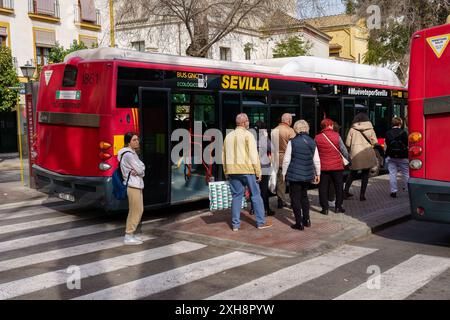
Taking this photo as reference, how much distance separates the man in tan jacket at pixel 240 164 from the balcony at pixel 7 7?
2428 centimetres

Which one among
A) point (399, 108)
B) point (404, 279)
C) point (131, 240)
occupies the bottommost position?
point (404, 279)

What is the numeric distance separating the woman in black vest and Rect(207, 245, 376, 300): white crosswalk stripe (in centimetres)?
118

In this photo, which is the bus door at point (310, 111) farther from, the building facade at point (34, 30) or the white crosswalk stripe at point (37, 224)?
the building facade at point (34, 30)

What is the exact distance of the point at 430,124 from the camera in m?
6.77

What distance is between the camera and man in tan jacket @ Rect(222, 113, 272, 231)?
793cm

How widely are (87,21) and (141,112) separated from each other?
1035 inches

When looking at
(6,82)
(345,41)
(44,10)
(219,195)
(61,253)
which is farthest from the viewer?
(345,41)

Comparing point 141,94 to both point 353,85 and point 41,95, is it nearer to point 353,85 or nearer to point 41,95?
point 41,95

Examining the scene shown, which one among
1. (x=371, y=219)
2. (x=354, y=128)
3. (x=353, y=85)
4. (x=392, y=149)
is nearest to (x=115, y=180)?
(x=371, y=219)

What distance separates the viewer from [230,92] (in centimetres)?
1040

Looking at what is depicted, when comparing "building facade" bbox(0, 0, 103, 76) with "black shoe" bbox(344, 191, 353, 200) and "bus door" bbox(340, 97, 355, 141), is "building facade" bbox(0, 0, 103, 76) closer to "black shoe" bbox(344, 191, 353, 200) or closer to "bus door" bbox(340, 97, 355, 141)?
"bus door" bbox(340, 97, 355, 141)

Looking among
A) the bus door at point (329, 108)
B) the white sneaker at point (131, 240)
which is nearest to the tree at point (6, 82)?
the bus door at point (329, 108)

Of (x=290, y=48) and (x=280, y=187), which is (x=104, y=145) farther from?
(x=290, y=48)

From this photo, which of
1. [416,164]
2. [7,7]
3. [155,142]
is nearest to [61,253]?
[155,142]
